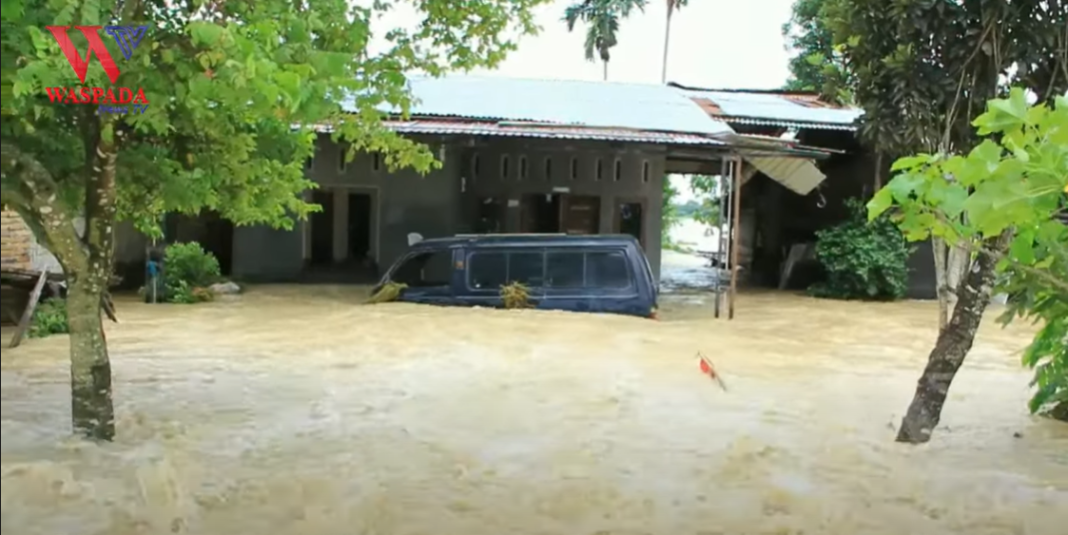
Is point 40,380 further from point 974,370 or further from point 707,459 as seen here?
point 974,370

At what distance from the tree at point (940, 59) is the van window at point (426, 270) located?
18.1 ft

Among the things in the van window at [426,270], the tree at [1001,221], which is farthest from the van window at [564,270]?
the tree at [1001,221]

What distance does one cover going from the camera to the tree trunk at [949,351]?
3961mm

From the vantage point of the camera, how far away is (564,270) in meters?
9.27

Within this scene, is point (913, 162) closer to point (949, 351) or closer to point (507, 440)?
point (949, 351)

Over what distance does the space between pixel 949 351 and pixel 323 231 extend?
8.94m

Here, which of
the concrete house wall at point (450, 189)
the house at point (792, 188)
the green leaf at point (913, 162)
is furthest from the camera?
the house at point (792, 188)

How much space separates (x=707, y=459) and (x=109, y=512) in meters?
2.24

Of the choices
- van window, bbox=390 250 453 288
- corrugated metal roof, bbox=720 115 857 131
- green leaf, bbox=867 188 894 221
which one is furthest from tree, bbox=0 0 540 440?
corrugated metal roof, bbox=720 115 857 131

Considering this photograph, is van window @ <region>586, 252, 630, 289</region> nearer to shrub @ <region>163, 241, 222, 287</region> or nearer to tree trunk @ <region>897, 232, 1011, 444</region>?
shrub @ <region>163, 241, 222, 287</region>

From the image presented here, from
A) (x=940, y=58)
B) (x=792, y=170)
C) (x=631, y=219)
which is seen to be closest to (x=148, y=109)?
(x=940, y=58)

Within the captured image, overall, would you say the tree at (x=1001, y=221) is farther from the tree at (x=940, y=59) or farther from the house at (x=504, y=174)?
the house at (x=504, y=174)

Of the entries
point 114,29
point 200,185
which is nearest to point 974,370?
point 200,185

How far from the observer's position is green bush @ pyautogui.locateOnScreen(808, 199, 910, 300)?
467 inches
